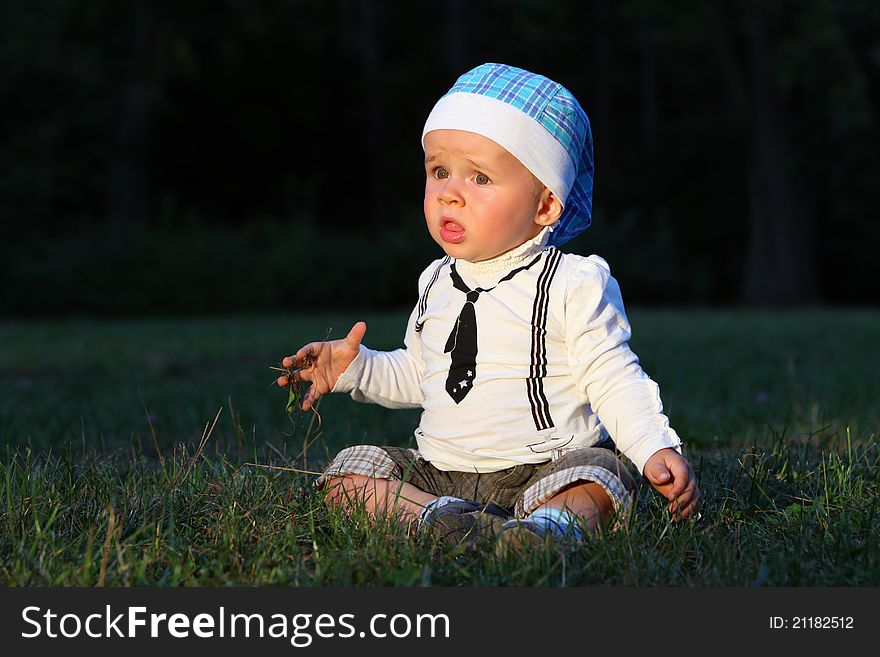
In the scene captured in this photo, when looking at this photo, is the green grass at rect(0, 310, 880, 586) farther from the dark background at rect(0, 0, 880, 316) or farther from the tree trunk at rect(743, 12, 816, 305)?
the tree trunk at rect(743, 12, 816, 305)

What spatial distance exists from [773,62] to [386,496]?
18386 mm

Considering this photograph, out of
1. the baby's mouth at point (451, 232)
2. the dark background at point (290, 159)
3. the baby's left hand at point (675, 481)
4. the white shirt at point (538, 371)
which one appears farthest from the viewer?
the dark background at point (290, 159)

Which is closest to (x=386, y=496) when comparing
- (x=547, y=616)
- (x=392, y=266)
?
(x=547, y=616)

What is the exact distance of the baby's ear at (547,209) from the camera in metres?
3.37

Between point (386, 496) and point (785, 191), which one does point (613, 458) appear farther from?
point (785, 191)

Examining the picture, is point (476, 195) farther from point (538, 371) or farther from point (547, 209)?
point (538, 371)

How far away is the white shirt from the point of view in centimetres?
317

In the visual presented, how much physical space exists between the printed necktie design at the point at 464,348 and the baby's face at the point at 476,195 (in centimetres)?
13

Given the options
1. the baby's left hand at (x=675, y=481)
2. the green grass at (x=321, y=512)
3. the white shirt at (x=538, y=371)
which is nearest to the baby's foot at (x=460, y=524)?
the green grass at (x=321, y=512)

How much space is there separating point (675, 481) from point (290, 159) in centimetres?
2167

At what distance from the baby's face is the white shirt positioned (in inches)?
4.5

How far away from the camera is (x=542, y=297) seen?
3.27 m

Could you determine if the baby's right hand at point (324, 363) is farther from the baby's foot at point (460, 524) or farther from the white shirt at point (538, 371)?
the baby's foot at point (460, 524)

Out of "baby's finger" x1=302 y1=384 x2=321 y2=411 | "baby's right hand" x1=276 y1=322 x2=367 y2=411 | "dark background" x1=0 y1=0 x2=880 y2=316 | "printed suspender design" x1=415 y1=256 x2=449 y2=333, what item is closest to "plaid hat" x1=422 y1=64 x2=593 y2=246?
"printed suspender design" x1=415 y1=256 x2=449 y2=333
